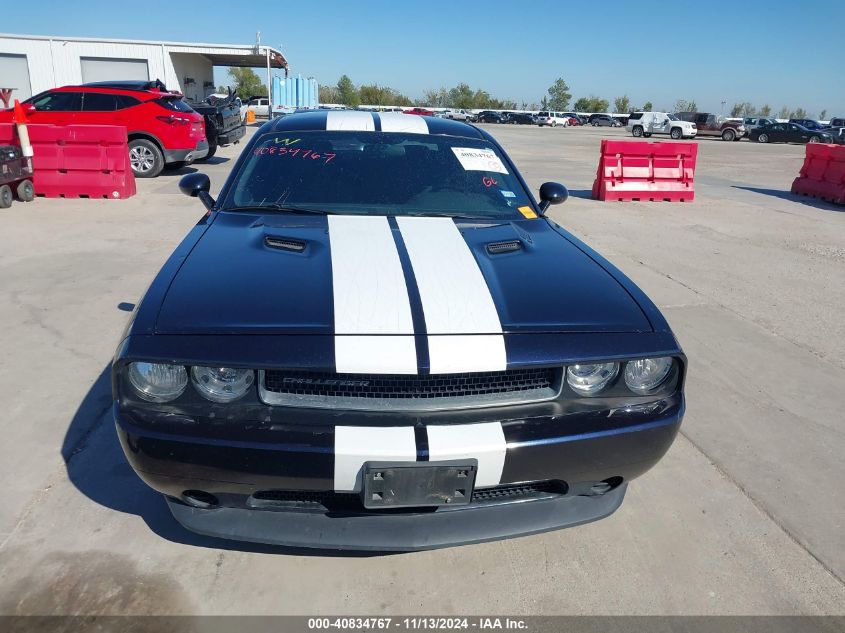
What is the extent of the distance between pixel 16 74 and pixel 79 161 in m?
21.1

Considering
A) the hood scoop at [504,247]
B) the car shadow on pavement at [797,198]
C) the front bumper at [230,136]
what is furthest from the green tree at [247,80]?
the hood scoop at [504,247]

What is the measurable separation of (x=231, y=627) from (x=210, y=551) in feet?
1.30

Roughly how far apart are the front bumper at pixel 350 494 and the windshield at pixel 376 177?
1.44 m

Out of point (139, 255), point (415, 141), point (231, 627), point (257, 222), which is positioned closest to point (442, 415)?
point (231, 627)

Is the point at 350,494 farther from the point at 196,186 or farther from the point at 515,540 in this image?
the point at 196,186

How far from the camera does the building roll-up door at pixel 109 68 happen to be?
25.9 meters

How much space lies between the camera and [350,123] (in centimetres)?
357

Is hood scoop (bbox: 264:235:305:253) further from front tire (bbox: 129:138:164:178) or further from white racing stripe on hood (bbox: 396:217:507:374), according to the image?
front tire (bbox: 129:138:164:178)

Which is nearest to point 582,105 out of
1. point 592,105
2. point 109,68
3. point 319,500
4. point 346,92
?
point 592,105

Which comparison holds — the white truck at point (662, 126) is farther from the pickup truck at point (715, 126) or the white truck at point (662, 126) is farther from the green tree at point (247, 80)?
the green tree at point (247, 80)

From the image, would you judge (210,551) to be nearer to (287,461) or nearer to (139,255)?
(287,461)

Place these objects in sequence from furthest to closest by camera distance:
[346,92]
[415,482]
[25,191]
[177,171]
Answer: [346,92]
[177,171]
[25,191]
[415,482]

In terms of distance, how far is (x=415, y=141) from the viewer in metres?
3.51

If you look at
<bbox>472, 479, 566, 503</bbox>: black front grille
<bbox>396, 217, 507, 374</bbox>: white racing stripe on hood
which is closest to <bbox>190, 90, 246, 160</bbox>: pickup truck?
<bbox>396, 217, 507, 374</bbox>: white racing stripe on hood
